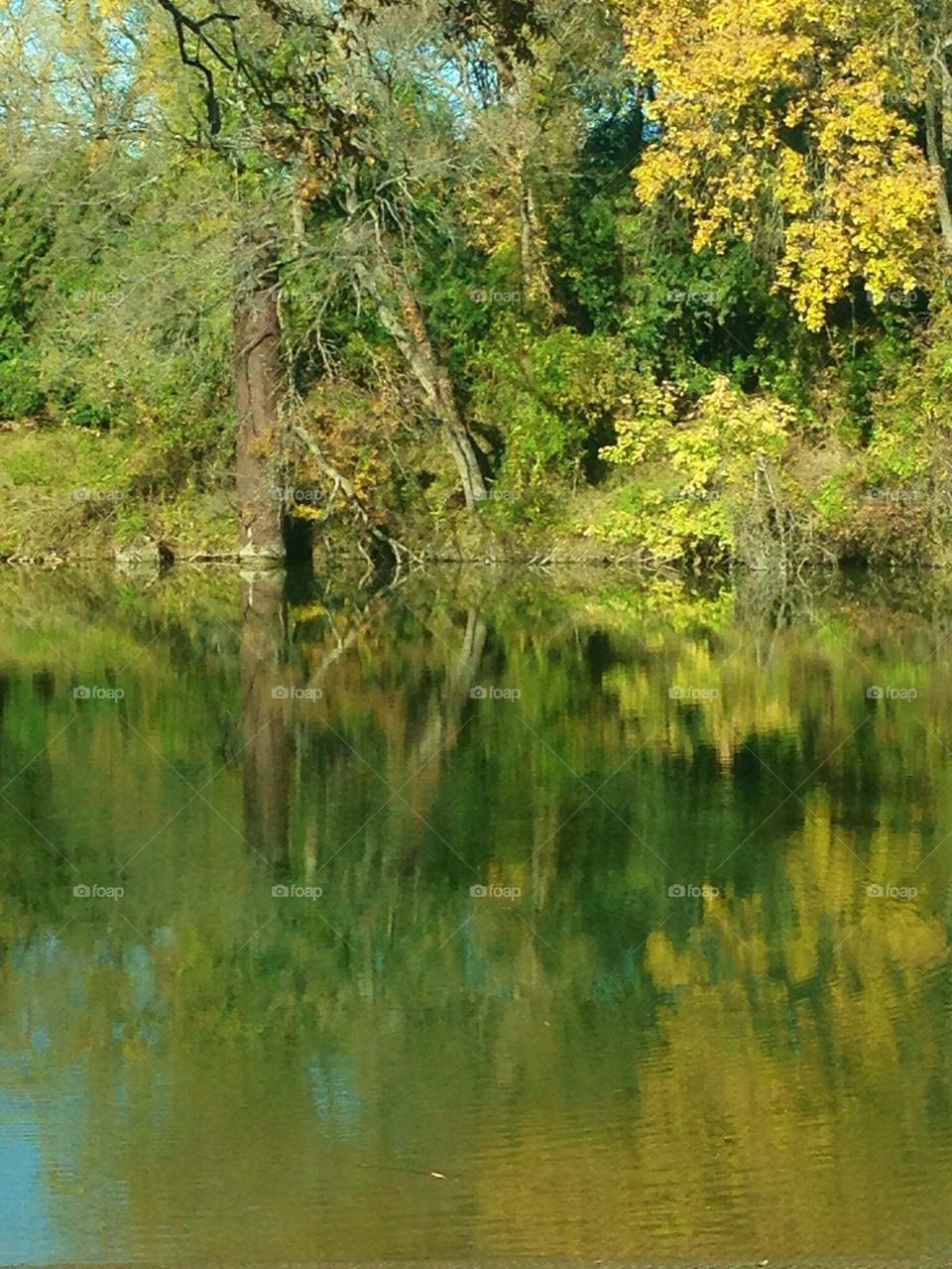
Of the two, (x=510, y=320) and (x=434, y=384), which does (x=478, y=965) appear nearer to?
(x=434, y=384)

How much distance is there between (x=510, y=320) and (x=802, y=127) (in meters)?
5.95

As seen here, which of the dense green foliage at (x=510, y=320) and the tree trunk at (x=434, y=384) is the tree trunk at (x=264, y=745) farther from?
the tree trunk at (x=434, y=384)

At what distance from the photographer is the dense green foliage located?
2945 cm

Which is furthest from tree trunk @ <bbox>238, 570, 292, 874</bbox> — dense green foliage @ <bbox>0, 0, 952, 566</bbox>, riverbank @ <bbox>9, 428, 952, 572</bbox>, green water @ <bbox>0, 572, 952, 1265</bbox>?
dense green foliage @ <bbox>0, 0, 952, 566</bbox>

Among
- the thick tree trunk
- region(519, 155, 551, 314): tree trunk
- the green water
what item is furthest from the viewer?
region(519, 155, 551, 314): tree trunk

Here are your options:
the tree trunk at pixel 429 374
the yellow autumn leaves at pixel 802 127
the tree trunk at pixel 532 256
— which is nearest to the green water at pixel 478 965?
the yellow autumn leaves at pixel 802 127

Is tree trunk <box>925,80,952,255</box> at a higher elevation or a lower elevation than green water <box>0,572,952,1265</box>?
higher

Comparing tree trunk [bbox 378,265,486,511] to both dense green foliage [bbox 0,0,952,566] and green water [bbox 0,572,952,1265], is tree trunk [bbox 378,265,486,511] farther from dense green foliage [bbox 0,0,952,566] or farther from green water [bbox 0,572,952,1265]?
green water [bbox 0,572,952,1265]

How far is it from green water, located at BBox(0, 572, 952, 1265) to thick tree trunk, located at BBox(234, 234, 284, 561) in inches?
527

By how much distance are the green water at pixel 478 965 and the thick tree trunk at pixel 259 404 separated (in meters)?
13.4

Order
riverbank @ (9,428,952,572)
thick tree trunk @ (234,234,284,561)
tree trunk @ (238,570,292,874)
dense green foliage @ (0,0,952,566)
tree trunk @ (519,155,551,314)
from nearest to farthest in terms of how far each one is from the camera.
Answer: tree trunk @ (238,570,292,874), riverbank @ (9,428,952,572), dense green foliage @ (0,0,952,566), thick tree trunk @ (234,234,284,561), tree trunk @ (519,155,551,314)

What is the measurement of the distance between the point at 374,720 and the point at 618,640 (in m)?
5.61

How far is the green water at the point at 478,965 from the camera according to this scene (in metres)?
5.87

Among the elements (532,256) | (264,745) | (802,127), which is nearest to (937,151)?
(802,127)
